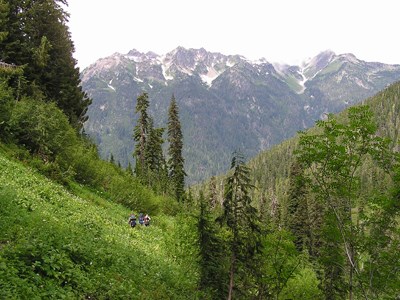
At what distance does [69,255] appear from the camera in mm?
11828

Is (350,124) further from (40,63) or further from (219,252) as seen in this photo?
(40,63)

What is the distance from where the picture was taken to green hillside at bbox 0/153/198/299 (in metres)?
9.81

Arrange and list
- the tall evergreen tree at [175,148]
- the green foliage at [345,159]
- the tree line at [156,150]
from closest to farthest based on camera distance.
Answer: the green foliage at [345,159], the tree line at [156,150], the tall evergreen tree at [175,148]

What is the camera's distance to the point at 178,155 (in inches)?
2525

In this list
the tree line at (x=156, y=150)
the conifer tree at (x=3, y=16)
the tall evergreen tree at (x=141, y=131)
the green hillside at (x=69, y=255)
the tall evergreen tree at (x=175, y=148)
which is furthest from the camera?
the tall evergreen tree at (x=175, y=148)

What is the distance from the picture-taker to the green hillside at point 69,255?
981 centimetres

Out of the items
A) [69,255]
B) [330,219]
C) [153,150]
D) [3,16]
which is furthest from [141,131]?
[69,255]

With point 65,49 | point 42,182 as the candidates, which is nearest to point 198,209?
point 42,182

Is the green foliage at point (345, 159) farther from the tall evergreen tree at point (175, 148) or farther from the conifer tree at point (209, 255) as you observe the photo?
the tall evergreen tree at point (175, 148)

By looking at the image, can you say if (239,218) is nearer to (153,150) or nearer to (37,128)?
(37,128)

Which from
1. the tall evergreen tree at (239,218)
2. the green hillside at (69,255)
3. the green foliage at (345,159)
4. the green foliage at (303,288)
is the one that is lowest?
the green foliage at (303,288)

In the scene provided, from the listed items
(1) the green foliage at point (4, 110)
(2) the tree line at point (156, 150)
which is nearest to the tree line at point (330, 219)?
(1) the green foliage at point (4, 110)

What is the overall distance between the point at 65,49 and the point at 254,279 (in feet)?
109

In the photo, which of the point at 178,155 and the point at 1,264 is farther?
the point at 178,155
